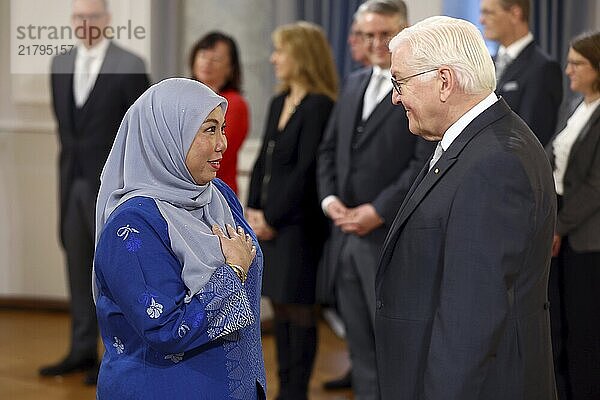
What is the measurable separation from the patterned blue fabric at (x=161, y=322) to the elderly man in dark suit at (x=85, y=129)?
5.14 ft

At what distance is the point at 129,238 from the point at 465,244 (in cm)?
67

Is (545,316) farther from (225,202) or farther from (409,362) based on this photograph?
(225,202)

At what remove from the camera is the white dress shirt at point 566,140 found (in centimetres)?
360

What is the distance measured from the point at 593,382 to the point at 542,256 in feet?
5.39

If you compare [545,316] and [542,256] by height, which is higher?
[542,256]

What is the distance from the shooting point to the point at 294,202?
155 inches

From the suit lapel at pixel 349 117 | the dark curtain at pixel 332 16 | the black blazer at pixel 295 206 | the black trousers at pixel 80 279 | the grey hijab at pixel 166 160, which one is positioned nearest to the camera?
the grey hijab at pixel 166 160

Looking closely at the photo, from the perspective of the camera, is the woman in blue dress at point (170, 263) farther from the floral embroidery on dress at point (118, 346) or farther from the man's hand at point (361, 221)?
the man's hand at point (361, 221)

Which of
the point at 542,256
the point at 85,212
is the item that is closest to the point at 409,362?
the point at 542,256

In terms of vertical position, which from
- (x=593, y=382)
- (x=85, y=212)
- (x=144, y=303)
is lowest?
(x=593, y=382)

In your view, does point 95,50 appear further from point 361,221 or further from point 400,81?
point 400,81

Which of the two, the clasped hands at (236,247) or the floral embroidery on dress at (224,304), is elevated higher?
the clasped hands at (236,247)

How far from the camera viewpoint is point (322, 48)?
13.3ft

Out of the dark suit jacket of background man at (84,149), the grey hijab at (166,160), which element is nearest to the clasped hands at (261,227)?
the dark suit jacket of background man at (84,149)
